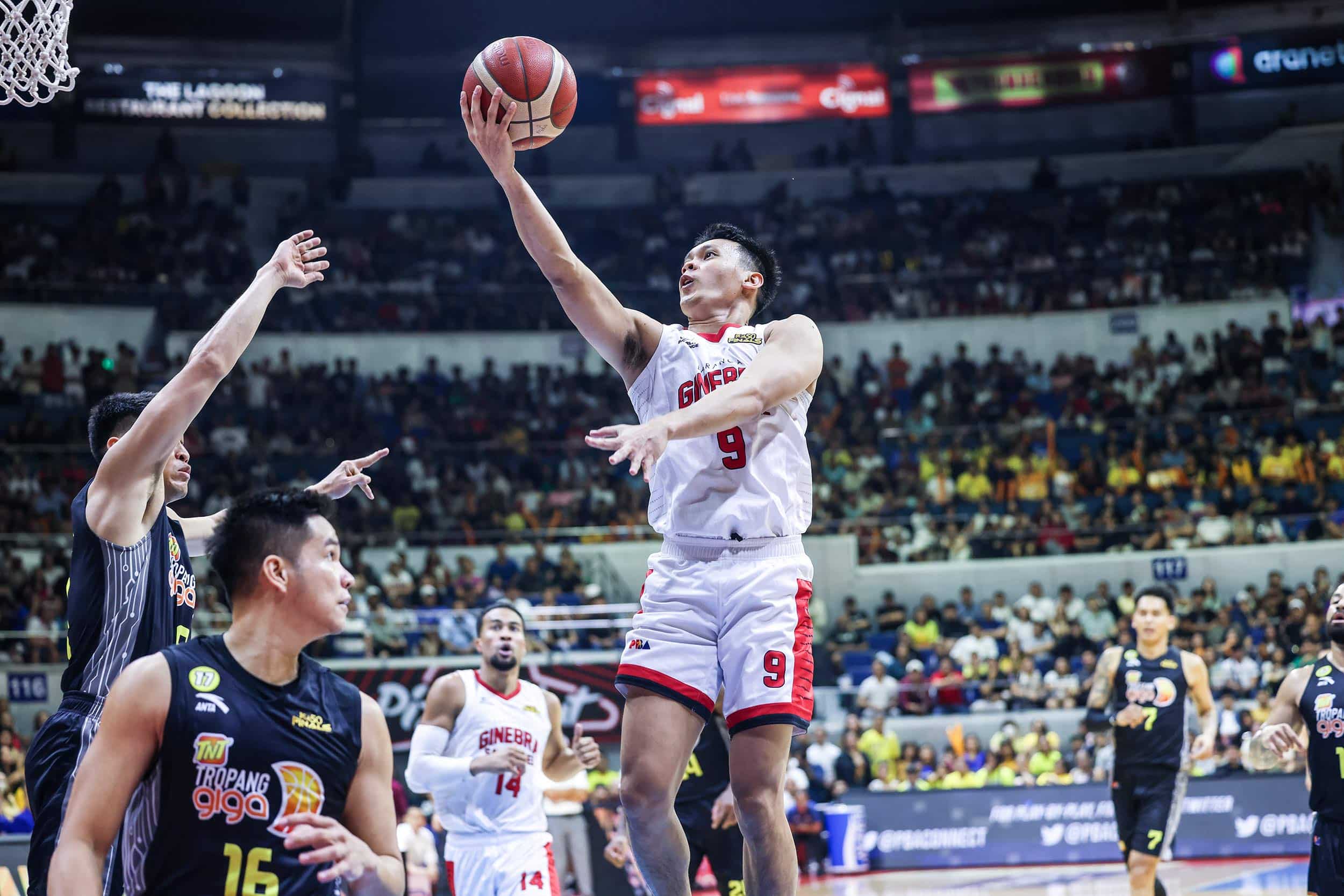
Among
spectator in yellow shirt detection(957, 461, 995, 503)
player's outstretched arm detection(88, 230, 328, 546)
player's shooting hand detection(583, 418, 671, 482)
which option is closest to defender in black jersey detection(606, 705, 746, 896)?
player's shooting hand detection(583, 418, 671, 482)

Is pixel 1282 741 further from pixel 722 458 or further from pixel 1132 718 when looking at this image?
pixel 722 458

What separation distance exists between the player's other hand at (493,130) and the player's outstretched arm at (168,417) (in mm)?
772

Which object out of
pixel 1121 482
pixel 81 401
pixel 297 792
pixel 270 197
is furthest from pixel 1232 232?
pixel 297 792

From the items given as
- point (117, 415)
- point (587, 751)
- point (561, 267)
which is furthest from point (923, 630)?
point (117, 415)

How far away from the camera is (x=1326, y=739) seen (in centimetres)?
719

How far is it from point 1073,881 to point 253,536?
1293 centimetres

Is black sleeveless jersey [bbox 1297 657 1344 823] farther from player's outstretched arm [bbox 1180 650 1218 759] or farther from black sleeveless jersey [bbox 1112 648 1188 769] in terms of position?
black sleeveless jersey [bbox 1112 648 1188 769]

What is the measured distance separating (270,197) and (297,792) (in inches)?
1114

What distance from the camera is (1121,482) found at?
915 inches

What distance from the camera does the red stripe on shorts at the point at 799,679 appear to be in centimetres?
510

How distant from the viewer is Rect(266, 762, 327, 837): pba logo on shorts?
3.37m

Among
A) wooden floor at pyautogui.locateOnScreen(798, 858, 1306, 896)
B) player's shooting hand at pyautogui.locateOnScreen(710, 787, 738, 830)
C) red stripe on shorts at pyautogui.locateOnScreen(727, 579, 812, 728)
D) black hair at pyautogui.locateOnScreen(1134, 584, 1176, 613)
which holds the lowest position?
wooden floor at pyautogui.locateOnScreen(798, 858, 1306, 896)

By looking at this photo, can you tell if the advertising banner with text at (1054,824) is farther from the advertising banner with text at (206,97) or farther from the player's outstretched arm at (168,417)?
the advertising banner with text at (206,97)

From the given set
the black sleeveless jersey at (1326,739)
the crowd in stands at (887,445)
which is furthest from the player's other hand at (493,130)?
the crowd in stands at (887,445)
